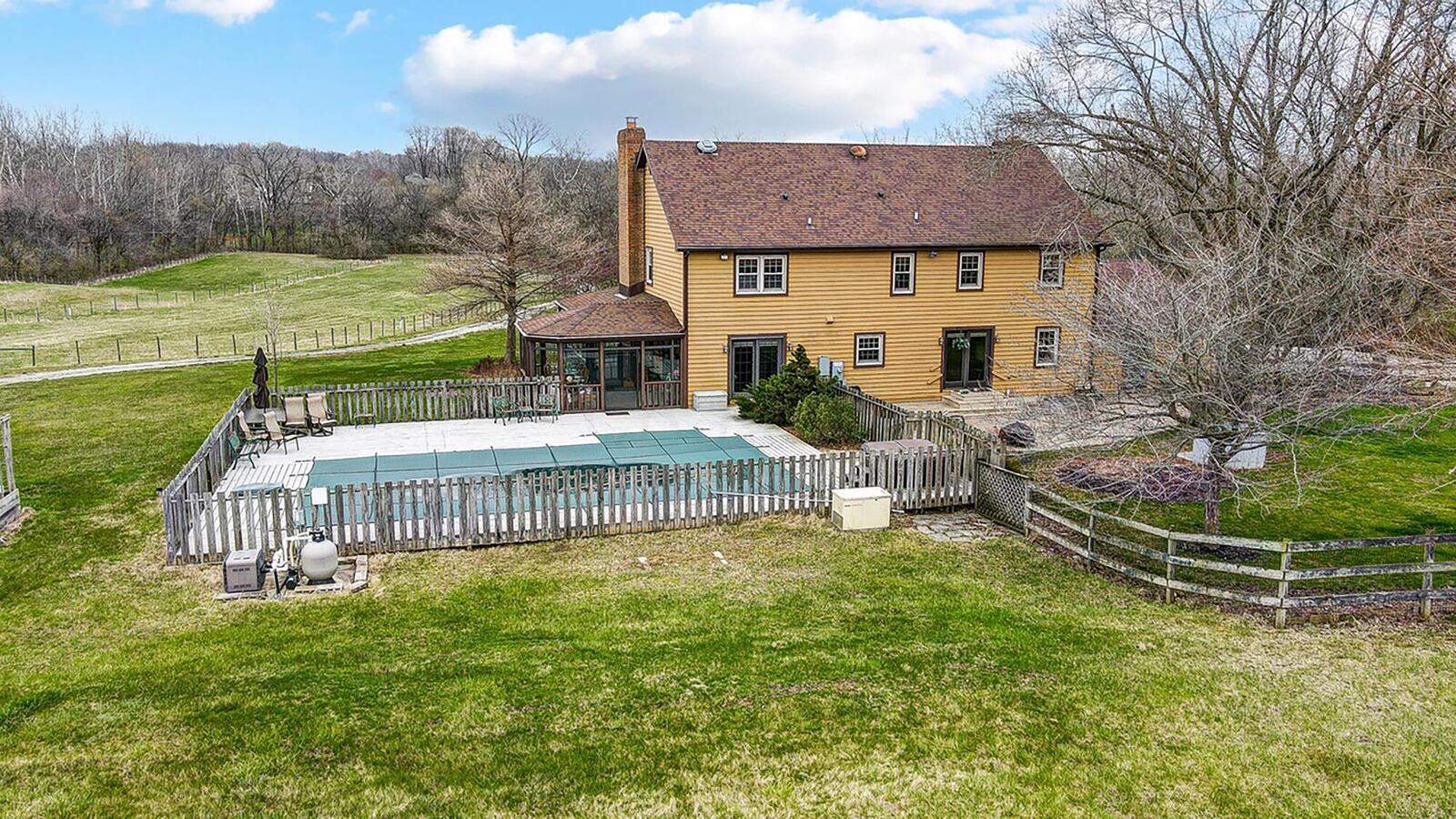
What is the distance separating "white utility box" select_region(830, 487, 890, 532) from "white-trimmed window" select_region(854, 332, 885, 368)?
1076 centimetres

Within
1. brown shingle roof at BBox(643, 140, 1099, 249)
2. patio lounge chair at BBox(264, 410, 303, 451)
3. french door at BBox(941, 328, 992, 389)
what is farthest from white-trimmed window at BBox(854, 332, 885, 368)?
patio lounge chair at BBox(264, 410, 303, 451)

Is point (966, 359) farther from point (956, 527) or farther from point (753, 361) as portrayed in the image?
point (956, 527)

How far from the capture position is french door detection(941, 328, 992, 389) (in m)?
26.0

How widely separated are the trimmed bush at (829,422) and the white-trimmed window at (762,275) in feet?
15.1

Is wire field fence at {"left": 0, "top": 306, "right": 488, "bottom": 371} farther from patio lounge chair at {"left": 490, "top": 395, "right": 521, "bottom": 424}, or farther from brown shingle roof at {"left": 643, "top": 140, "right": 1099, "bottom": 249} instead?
brown shingle roof at {"left": 643, "top": 140, "right": 1099, "bottom": 249}

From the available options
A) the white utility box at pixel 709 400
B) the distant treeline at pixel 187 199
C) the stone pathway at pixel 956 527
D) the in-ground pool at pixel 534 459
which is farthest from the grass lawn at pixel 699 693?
the distant treeline at pixel 187 199

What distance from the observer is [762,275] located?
24.4 meters

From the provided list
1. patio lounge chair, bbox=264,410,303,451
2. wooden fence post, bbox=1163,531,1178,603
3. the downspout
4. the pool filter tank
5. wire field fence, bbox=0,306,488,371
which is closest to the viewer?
wooden fence post, bbox=1163,531,1178,603

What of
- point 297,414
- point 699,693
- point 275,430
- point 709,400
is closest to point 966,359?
point 709,400

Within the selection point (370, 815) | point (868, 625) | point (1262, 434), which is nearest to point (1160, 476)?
point (1262, 434)

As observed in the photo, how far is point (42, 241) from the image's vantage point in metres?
68.1

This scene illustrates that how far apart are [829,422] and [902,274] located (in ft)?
21.8

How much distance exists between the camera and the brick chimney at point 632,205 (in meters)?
27.3

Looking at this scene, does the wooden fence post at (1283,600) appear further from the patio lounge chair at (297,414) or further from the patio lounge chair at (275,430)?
the patio lounge chair at (297,414)
